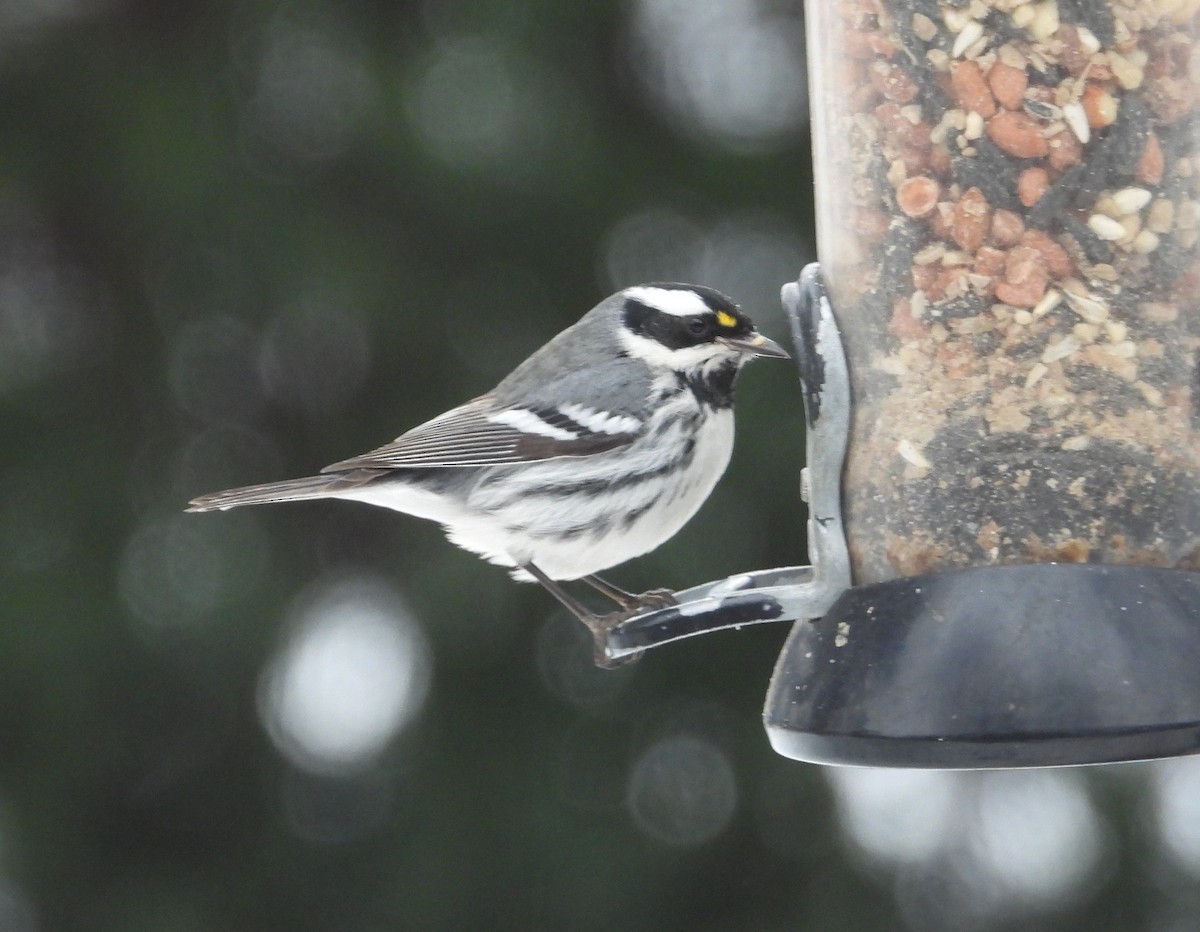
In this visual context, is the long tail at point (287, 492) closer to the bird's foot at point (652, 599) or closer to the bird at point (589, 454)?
the bird at point (589, 454)

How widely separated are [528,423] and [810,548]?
1147 millimetres

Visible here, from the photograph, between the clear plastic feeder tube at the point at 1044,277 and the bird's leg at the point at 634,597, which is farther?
the bird's leg at the point at 634,597

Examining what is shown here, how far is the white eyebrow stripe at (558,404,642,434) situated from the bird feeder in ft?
2.90

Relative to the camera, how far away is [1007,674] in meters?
2.82

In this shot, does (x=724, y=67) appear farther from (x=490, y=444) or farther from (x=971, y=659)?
(x=971, y=659)

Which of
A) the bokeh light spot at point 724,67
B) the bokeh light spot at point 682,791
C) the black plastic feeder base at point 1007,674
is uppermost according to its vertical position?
the bokeh light spot at point 724,67

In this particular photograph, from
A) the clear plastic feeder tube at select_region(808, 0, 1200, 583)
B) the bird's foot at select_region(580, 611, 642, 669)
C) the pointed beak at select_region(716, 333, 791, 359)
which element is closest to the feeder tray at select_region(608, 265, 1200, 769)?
Result: the clear plastic feeder tube at select_region(808, 0, 1200, 583)

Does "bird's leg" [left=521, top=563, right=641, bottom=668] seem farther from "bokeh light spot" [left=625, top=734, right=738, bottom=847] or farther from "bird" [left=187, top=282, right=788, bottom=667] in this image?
"bokeh light spot" [left=625, top=734, right=738, bottom=847]

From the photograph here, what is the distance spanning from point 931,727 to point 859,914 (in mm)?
2652

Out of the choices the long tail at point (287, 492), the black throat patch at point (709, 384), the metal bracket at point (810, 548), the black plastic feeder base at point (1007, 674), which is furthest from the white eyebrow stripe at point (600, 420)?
the black plastic feeder base at point (1007, 674)

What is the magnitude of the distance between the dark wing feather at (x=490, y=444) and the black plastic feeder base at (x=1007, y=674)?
3.85 feet

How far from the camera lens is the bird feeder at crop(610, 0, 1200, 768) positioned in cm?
298

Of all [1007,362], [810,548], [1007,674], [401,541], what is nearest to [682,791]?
[401,541]

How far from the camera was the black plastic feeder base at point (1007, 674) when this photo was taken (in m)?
2.72
